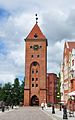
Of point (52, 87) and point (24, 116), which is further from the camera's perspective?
point (52, 87)

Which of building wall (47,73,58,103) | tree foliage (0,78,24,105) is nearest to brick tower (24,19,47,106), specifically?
tree foliage (0,78,24,105)

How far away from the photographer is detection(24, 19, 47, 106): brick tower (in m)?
124

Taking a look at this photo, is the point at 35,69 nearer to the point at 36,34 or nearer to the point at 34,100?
the point at 34,100

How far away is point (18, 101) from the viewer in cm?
14038

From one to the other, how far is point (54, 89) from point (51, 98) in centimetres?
584

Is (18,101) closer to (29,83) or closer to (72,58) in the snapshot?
Result: (29,83)

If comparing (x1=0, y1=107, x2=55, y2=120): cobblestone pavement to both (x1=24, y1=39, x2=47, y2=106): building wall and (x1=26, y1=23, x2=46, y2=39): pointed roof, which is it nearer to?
(x1=24, y1=39, x2=47, y2=106): building wall

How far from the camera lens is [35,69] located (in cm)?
12688

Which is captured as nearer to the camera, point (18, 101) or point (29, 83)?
point (29, 83)

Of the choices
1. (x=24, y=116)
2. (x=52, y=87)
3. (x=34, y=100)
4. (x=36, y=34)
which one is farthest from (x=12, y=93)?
(x=24, y=116)

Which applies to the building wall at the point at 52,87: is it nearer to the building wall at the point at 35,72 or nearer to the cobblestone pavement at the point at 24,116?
the building wall at the point at 35,72

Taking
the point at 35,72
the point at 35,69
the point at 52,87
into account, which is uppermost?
the point at 35,69

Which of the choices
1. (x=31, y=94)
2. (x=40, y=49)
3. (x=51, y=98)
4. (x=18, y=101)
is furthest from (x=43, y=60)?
(x=51, y=98)

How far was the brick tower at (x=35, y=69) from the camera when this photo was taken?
408 ft
